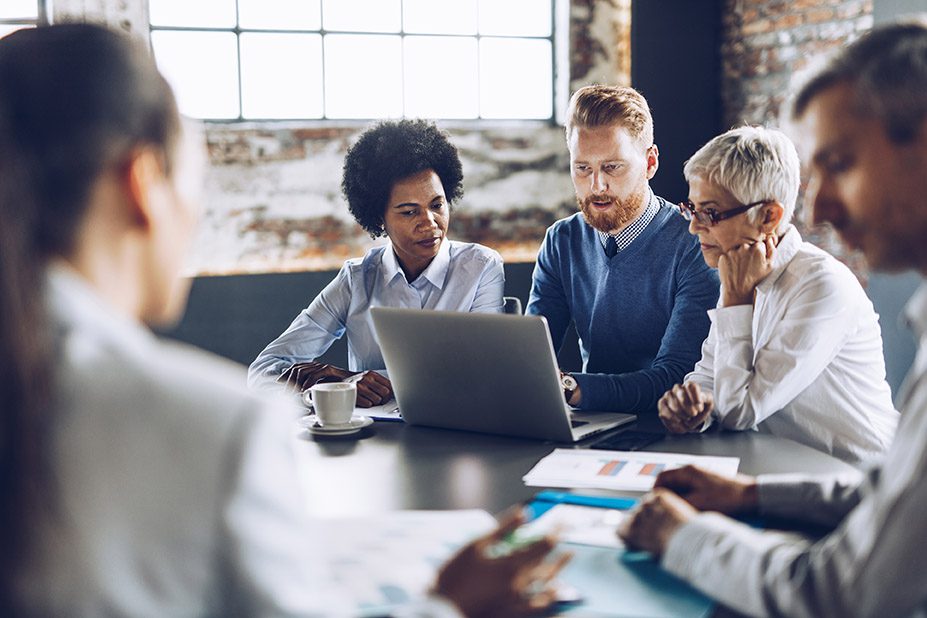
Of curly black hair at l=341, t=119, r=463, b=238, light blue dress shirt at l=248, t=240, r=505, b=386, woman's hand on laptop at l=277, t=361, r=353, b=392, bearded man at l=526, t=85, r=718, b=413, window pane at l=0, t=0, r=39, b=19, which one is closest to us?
woman's hand on laptop at l=277, t=361, r=353, b=392

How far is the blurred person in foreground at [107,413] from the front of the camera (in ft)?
2.12

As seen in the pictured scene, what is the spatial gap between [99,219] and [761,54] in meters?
4.16

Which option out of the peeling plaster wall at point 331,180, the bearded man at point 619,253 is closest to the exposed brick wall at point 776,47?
the peeling plaster wall at point 331,180

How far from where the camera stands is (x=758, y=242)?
6.81 ft

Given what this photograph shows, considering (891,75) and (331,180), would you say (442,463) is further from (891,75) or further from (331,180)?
(331,180)

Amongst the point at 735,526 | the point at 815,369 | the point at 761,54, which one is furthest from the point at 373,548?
the point at 761,54

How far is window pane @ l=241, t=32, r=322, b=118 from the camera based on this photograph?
410 cm

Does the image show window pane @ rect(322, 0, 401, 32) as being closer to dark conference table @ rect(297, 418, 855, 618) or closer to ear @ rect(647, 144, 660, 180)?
ear @ rect(647, 144, 660, 180)

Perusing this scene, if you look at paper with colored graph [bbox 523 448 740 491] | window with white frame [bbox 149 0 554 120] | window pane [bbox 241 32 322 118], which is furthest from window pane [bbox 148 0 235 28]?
paper with colored graph [bbox 523 448 740 491]

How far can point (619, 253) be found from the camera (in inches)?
104

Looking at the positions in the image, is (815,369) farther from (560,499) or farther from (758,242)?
(560,499)

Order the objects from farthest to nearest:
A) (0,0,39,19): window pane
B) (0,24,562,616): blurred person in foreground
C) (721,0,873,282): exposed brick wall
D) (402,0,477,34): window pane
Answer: (402,0,477,34): window pane, (721,0,873,282): exposed brick wall, (0,0,39,19): window pane, (0,24,562,616): blurred person in foreground

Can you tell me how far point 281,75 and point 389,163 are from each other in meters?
1.53

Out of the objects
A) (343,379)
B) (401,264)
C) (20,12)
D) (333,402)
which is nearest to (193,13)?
(20,12)
